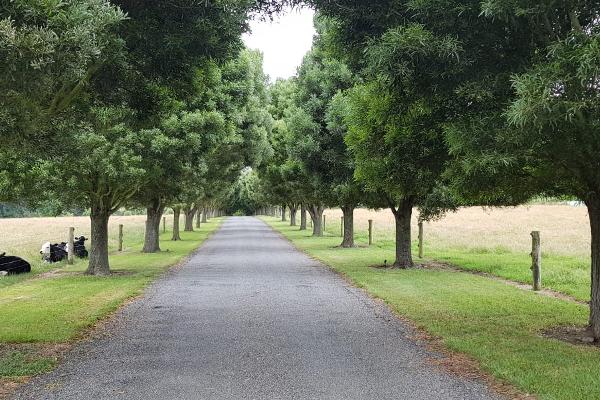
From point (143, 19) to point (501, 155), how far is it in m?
4.45

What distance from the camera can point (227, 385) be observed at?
19.8 feet

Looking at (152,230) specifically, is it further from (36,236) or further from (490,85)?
(490,85)

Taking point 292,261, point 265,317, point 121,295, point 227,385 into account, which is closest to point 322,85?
point 292,261

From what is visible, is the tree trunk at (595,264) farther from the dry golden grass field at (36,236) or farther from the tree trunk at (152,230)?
the tree trunk at (152,230)

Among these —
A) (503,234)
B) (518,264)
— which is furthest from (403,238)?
(503,234)

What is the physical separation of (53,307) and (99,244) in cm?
709

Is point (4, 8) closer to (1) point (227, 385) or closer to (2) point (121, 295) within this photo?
(1) point (227, 385)

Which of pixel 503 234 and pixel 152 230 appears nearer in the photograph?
pixel 152 230

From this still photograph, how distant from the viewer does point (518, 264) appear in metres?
19.5

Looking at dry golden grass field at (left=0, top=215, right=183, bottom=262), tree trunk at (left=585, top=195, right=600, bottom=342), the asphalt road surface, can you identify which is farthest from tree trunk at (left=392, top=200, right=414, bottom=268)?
dry golden grass field at (left=0, top=215, right=183, bottom=262)

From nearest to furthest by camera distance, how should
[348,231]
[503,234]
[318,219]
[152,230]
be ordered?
[152,230]
[348,231]
[503,234]
[318,219]

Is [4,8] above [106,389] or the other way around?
above

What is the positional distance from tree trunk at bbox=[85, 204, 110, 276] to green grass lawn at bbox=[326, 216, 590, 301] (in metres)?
9.34

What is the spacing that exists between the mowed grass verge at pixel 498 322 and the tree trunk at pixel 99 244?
7.05 metres
